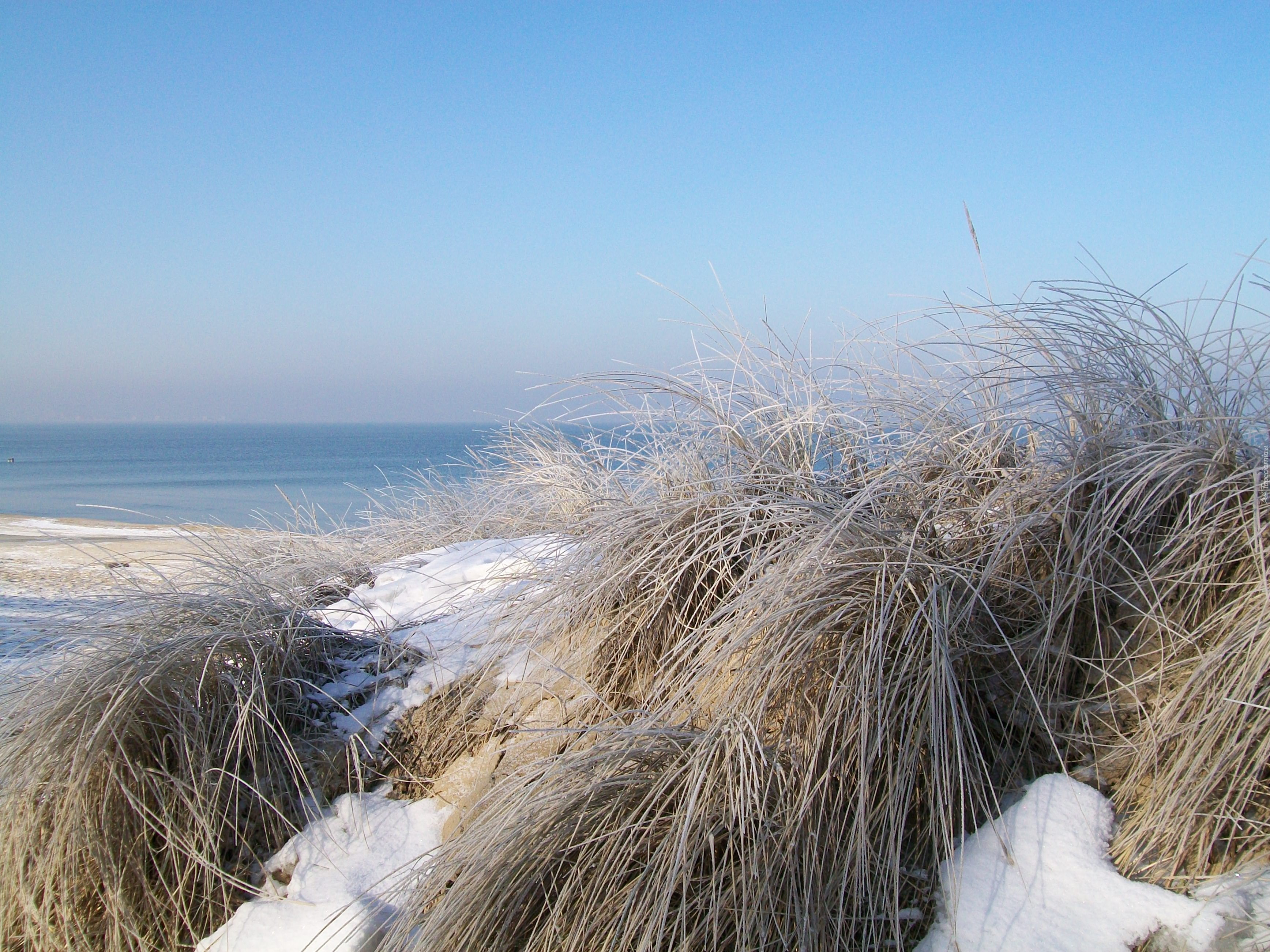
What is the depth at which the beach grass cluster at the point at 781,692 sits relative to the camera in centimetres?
177

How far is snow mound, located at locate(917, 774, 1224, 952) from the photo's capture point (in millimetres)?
1626

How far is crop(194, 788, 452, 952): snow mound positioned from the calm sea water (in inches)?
45.6

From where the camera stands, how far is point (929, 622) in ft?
6.64

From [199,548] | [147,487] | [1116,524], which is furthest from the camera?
[147,487]

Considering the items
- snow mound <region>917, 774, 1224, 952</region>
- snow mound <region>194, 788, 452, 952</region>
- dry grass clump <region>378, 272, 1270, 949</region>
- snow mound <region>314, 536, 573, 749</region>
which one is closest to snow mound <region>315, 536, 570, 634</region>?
snow mound <region>314, 536, 573, 749</region>

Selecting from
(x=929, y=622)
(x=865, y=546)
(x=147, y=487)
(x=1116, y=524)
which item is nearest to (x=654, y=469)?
(x=865, y=546)

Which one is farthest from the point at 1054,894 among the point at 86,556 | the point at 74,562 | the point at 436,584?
the point at 74,562

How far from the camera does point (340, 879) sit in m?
2.28

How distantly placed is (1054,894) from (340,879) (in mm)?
1944

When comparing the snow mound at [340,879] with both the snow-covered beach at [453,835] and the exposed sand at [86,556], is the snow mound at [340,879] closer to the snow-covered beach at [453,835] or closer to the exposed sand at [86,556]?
the snow-covered beach at [453,835]

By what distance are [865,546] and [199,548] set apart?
326 centimetres

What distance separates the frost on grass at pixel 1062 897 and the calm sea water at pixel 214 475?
242cm

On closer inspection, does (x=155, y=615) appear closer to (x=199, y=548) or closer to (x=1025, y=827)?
(x=199, y=548)

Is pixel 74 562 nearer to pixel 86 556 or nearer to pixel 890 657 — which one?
pixel 86 556
